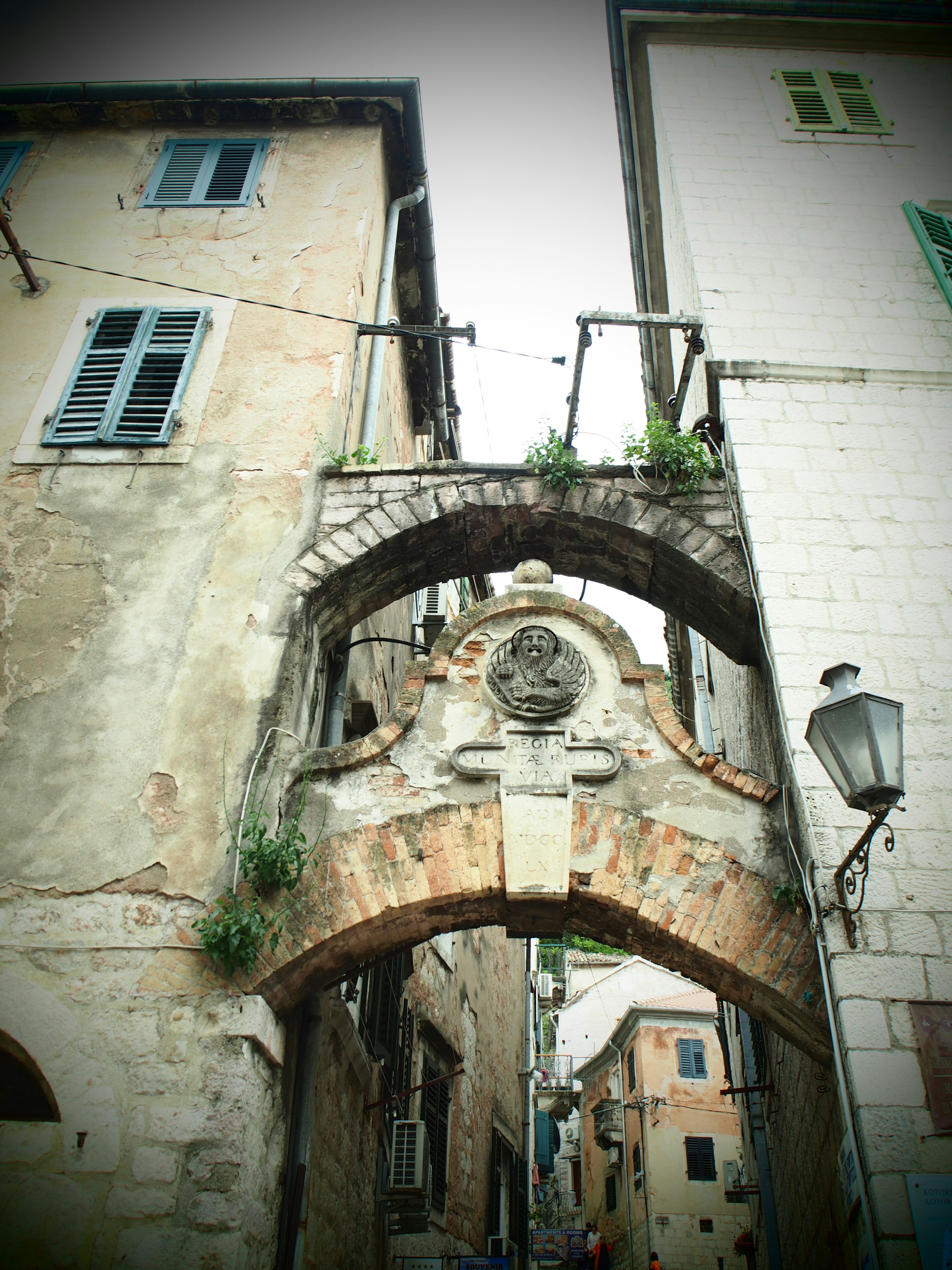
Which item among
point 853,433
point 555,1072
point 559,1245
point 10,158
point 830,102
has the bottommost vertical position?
point 559,1245

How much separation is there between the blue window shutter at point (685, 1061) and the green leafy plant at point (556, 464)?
22334mm

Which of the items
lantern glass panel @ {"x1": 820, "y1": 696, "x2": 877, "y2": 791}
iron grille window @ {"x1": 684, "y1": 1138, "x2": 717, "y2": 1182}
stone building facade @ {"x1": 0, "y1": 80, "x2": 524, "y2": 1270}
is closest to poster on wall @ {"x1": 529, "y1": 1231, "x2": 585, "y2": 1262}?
iron grille window @ {"x1": 684, "y1": 1138, "x2": 717, "y2": 1182}

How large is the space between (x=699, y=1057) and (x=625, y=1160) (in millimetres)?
3660

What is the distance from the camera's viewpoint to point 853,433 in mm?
6211

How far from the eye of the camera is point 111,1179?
165 inches

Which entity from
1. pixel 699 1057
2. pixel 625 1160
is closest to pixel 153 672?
pixel 699 1057

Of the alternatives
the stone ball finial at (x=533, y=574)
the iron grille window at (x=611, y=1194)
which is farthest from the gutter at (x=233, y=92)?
the iron grille window at (x=611, y=1194)

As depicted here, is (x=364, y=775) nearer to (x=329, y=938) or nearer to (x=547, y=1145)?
(x=329, y=938)

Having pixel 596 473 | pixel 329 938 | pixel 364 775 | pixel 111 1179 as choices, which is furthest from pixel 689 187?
pixel 111 1179

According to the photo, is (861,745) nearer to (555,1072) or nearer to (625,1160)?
(625,1160)

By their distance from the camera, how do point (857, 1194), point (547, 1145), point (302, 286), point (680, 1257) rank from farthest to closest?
point (547, 1145)
point (680, 1257)
point (302, 286)
point (857, 1194)

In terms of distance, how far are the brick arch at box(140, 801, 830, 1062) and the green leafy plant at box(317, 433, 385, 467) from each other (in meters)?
2.85

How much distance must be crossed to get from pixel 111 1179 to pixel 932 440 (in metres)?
6.64

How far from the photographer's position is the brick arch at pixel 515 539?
6113 mm
